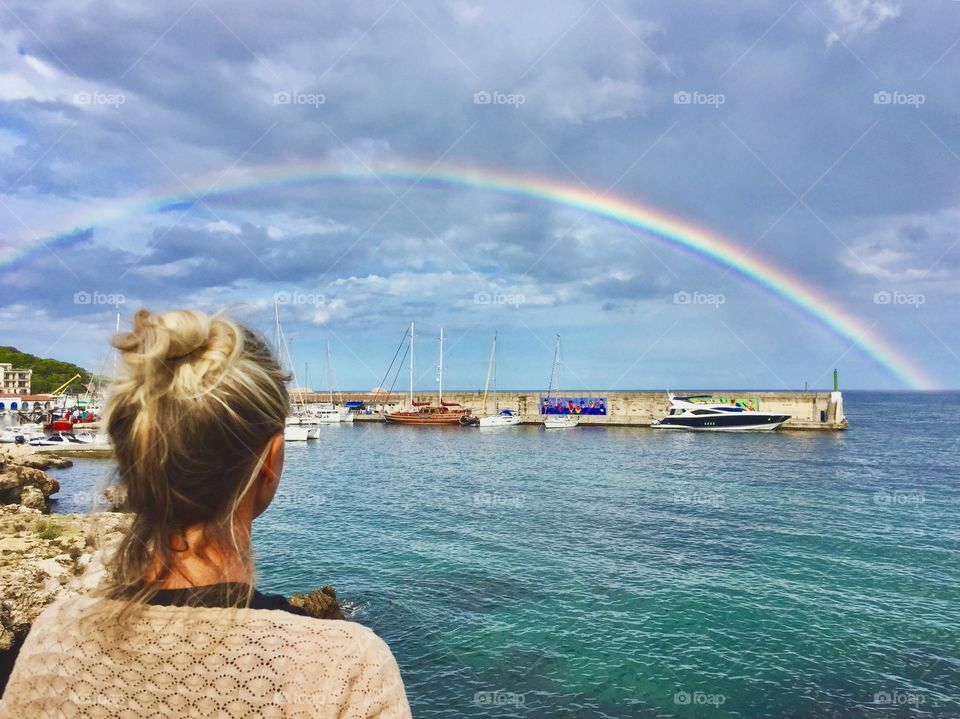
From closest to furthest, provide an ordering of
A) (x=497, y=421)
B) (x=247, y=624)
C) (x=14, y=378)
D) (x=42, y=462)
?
(x=247, y=624)
(x=42, y=462)
(x=497, y=421)
(x=14, y=378)

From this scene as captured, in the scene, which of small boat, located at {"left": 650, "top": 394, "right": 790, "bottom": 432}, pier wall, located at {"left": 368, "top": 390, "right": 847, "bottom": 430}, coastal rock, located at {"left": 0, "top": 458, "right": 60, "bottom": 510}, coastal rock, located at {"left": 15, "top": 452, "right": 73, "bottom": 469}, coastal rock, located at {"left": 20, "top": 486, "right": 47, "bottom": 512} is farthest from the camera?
pier wall, located at {"left": 368, "top": 390, "right": 847, "bottom": 430}

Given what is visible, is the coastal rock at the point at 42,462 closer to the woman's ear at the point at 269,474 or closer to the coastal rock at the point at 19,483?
the coastal rock at the point at 19,483

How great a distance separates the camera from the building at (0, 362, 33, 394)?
12749 cm

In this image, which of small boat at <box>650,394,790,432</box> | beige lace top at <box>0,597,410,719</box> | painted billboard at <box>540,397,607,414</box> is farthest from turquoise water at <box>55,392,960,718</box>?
painted billboard at <box>540,397,607,414</box>

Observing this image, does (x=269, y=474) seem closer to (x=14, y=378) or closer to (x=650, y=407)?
(x=650, y=407)

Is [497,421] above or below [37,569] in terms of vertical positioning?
above

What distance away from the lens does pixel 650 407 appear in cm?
9138

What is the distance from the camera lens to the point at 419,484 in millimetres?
39781

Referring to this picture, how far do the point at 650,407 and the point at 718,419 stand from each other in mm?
13469

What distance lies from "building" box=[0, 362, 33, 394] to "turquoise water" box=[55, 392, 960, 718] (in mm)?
109541

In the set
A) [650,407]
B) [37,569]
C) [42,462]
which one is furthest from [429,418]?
[37,569]

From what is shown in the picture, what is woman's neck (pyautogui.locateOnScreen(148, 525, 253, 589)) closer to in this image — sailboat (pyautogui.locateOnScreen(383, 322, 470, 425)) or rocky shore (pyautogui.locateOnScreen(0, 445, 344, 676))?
rocky shore (pyautogui.locateOnScreen(0, 445, 344, 676))

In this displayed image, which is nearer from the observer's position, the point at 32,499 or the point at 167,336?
the point at 167,336

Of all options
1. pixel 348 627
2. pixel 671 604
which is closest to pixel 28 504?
pixel 671 604
